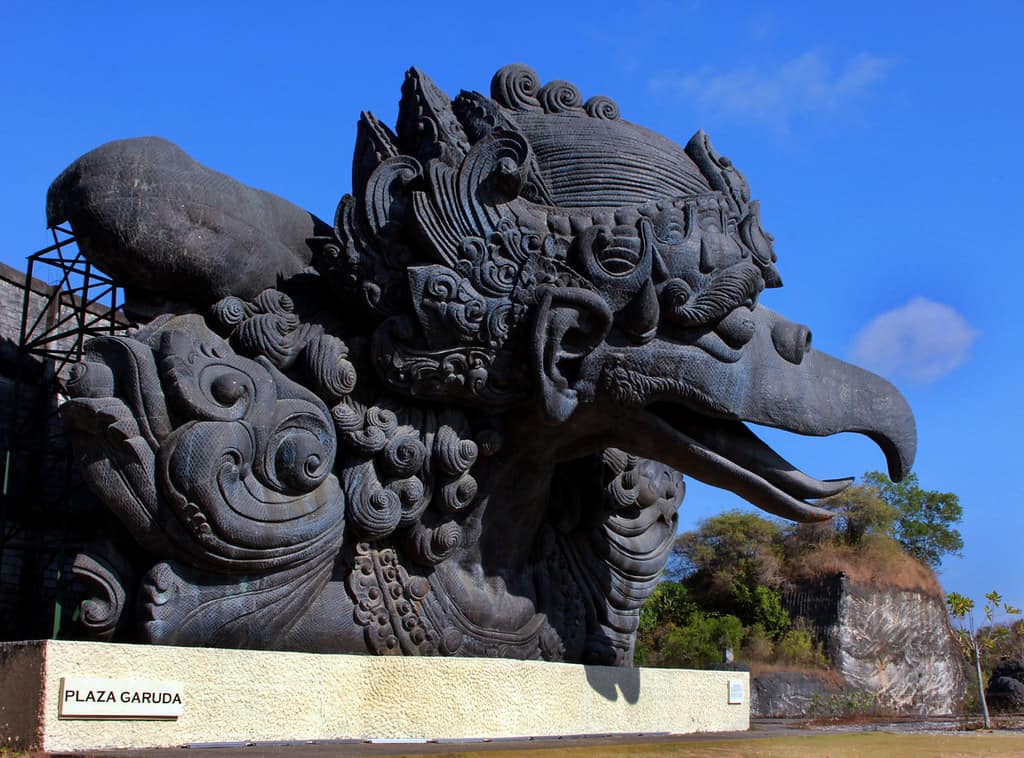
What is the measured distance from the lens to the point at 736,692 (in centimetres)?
683

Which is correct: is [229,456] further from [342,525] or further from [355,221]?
[355,221]

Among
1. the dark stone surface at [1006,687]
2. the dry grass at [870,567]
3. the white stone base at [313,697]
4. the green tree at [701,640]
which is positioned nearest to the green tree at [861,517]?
the dry grass at [870,567]

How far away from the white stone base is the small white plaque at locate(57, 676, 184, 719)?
0.09 ft

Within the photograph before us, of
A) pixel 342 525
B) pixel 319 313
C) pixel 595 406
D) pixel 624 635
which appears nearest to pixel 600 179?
pixel 595 406

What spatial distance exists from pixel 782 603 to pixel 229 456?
870 inches

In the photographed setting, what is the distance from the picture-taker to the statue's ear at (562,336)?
4.90 metres

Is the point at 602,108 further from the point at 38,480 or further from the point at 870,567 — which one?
the point at 870,567

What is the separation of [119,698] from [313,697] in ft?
2.77

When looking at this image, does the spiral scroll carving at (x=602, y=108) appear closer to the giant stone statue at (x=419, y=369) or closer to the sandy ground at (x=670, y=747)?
the giant stone statue at (x=419, y=369)

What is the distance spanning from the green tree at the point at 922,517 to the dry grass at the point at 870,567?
3.30 meters

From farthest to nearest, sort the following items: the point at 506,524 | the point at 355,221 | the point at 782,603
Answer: the point at 782,603
the point at 506,524
the point at 355,221

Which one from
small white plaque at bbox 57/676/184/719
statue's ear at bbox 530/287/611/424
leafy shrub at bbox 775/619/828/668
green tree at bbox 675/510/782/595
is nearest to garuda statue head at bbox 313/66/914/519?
statue's ear at bbox 530/287/611/424

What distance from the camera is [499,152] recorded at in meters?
5.06

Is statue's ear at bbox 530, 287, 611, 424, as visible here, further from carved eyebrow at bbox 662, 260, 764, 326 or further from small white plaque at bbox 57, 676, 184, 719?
small white plaque at bbox 57, 676, 184, 719
